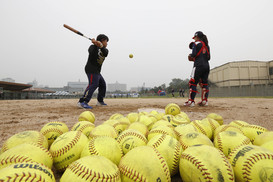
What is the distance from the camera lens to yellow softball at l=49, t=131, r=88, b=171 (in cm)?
156

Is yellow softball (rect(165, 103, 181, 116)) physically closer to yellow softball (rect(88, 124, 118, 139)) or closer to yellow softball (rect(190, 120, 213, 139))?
yellow softball (rect(190, 120, 213, 139))

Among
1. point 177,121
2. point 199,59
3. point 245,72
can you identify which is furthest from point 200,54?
point 245,72

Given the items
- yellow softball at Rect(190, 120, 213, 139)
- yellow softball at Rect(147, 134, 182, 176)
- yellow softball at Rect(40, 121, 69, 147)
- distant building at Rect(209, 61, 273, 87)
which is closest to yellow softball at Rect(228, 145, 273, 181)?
yellow softball at Rect(147, 134, 182, 176)

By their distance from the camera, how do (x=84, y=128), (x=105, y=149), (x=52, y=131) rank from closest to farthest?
1. (x=105, y=149)
2. (x=52, y=131)
3. (x=84, y=128)

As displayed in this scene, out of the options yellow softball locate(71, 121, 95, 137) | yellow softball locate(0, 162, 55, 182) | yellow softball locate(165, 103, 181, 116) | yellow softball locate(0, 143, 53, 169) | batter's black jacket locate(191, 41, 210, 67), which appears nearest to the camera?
yellow softball locate(0, 162, 55, 182)

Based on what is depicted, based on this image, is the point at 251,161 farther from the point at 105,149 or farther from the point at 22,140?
the point at 22,140

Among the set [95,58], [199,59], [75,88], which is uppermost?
[75,88]

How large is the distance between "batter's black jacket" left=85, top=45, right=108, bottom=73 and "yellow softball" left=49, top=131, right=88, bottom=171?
4.08 m

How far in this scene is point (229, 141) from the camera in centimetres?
172

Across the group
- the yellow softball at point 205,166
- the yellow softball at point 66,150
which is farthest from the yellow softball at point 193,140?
the yellow softball at point 66,150

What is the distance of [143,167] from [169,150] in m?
0.43

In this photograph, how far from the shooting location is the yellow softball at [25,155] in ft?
4.13

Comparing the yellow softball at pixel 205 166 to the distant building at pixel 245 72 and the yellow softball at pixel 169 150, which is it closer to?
the yellow softball at pixel 169 150

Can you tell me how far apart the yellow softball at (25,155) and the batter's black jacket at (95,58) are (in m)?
4.32
